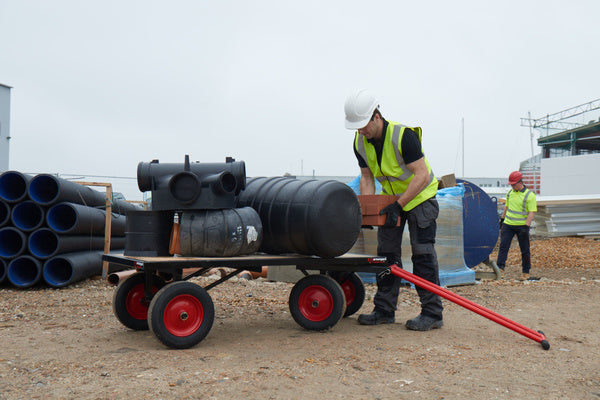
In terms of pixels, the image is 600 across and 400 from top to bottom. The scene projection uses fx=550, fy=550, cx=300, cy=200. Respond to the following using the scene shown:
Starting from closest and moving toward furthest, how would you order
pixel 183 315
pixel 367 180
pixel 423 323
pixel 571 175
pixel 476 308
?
1. pixel 183 315
2. pixel 476 308
3. pixel 423 323
4. pixel 367 180
5. pixel 571 175

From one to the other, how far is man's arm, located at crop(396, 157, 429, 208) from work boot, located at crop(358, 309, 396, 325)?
1.18 m

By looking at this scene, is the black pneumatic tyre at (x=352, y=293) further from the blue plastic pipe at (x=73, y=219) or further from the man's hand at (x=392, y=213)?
the blue plastic pipe at (x=73, y=219)

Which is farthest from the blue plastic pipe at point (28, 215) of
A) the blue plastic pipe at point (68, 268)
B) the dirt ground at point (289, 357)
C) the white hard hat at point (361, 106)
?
the white hard hat at point (361, 106)

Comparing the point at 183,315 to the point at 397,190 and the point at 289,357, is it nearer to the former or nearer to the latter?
the point at 289,357

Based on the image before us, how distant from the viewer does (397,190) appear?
515cm

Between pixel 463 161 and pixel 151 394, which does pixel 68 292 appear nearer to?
pixel 151 394

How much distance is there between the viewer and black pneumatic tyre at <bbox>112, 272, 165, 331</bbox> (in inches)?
186

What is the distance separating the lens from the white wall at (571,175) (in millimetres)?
28141

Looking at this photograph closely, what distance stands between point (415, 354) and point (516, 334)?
1.38m

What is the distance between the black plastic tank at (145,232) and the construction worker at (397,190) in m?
1.87

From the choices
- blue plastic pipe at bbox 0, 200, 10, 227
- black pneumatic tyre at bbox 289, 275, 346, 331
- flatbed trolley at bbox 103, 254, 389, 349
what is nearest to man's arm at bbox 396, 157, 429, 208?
flatbed trolley at bbox 103, 254, 389, 349

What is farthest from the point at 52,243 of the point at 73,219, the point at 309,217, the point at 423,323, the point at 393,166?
the point at 423,323

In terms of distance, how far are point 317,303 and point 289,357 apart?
931 mm

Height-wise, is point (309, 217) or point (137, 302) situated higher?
point (309, 217)
